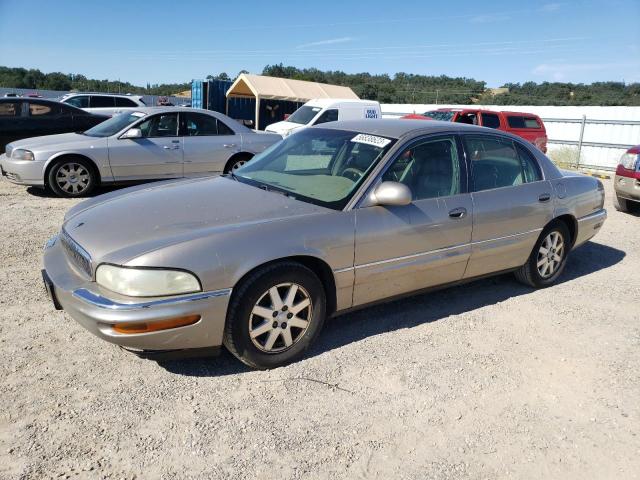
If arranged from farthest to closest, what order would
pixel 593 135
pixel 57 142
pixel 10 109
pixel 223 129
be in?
pixel 593 135
pixel 10 109
pixel 223 129
pixel 57 142

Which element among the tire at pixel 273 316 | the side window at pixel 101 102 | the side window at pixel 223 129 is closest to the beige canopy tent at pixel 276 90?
the side window at pixel 101 102

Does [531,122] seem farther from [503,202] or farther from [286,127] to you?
[503,202]

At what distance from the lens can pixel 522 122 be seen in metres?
15.8

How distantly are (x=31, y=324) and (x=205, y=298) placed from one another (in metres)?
1.67

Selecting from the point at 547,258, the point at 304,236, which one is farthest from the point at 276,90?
the point at 304,236

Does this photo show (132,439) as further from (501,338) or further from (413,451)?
(501,338)

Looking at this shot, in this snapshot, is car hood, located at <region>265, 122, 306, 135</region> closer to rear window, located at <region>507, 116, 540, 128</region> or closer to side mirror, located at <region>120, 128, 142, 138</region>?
rear window, located at <region>507, 116, 540, 128</region>

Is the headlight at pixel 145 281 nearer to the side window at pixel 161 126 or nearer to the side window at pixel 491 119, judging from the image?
the side window at pixel 161 126

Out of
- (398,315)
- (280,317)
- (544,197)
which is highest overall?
(544,197)

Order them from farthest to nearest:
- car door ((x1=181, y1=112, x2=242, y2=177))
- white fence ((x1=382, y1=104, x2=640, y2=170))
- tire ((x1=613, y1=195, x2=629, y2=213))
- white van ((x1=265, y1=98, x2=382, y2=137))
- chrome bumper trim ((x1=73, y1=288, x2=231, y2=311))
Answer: white fence ((x1=382, y1=104, x2=640, y2=170)) → white van ((x1=265, y1=98, x2=382, y2=137)) → tire ((x1=613, y1=195, x2=629, y2=213)) → car door ((x1=181, y1=112, x2=242, y2=177)) → chrome bumper trim ((x1=73, y1=288, x2=231, y2=311))

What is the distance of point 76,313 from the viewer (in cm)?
285

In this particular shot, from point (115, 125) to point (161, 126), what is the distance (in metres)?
0.73

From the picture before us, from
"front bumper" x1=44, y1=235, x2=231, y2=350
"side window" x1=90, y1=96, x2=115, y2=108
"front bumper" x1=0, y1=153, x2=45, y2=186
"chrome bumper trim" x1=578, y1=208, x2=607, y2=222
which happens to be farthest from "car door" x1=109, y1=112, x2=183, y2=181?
"side window" x1=90, y1=96, x2=115, y2=108

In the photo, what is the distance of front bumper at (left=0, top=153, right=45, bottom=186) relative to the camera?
7.41m
